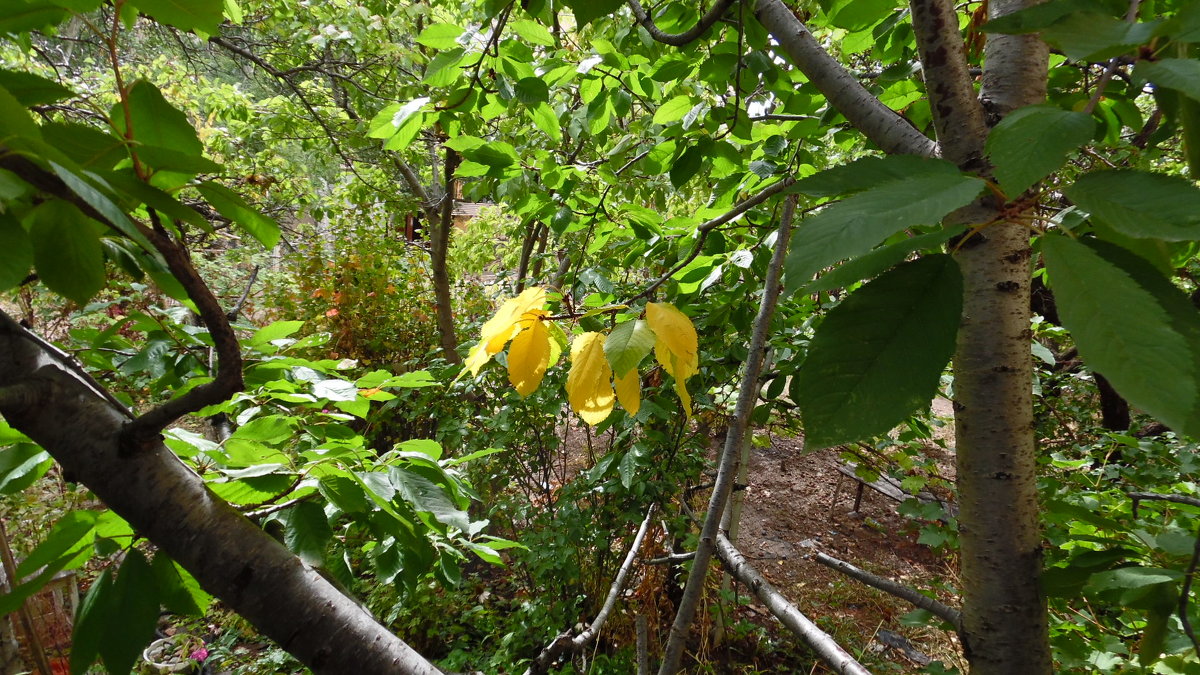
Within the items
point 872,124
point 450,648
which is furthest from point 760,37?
point 450,648

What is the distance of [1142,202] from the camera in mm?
281

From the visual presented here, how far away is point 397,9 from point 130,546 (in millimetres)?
4466

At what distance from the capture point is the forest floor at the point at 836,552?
304 cm

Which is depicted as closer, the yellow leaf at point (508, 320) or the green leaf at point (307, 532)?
the yellow leaf at point (508, 320)

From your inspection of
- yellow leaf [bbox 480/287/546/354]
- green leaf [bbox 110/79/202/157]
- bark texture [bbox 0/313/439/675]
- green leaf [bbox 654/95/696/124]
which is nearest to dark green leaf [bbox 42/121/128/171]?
green leaf [bbox 110/79/202/157]

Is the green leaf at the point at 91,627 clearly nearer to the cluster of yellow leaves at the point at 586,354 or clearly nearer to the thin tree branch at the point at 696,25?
the cluster of yellow leaves at the point at 586,354

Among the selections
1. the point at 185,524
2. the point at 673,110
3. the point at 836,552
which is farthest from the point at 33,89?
the point at 836,552

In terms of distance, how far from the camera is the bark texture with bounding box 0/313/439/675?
521 millimetres

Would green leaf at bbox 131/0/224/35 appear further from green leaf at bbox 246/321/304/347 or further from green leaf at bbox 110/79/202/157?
green leaf at bbox 246/321/304/347

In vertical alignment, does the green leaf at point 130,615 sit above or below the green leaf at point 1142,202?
below

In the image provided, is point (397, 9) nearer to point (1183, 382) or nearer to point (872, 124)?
point (872, 124)

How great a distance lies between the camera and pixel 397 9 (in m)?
4.05

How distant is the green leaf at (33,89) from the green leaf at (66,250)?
14cm

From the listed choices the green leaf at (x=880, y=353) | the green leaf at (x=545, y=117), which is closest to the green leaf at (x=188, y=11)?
the green leaf at (x=880, y=353)
